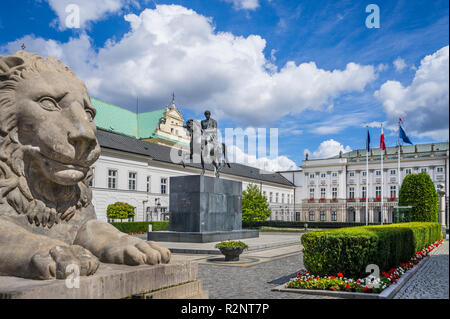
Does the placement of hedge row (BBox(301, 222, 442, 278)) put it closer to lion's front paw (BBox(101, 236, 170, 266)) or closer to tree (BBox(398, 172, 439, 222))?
lion's front paw (BBox(101, 236, 170, 266))

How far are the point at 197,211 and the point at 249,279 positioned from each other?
9.46 meters

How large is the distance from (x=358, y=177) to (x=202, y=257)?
72096 mm

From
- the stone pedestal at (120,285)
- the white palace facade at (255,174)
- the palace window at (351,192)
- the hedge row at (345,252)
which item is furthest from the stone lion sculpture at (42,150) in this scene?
the palace window at (351,192)

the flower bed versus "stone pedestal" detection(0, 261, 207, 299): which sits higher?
"stone pedestal" detection(0, 261, 207, 299)

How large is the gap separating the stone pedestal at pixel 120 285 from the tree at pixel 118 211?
3271 centimetres

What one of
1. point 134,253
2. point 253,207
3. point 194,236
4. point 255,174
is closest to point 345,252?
point 134,253

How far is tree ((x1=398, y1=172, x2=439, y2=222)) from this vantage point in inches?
991

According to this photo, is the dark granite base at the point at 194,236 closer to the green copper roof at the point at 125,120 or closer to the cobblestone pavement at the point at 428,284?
the cobblestone pavement at the point at 428,284

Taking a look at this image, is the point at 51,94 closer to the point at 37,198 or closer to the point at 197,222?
the point at 37,198

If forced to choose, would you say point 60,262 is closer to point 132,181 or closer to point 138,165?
point 132,181

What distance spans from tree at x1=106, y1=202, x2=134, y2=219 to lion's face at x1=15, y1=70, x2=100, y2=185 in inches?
1304

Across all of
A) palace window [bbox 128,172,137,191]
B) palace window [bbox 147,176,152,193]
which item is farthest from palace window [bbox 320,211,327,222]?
palace window [bbox 128,172,137,191]

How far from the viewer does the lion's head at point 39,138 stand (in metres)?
3.25

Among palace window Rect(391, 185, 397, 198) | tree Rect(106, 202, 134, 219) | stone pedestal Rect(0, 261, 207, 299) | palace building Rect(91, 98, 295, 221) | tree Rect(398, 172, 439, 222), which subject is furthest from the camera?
palace window Rect(391, 185, 397, 198)
